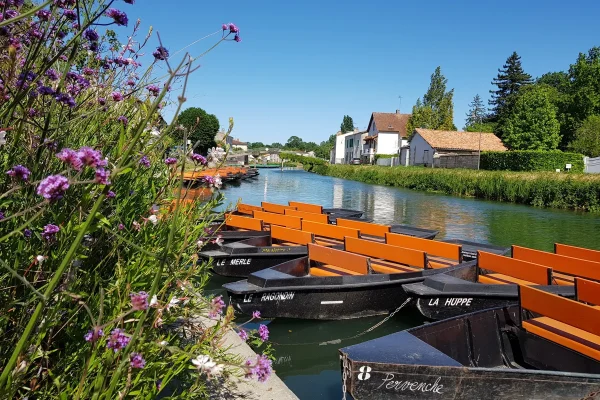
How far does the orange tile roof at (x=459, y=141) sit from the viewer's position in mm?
50178

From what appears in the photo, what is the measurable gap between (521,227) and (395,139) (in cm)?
5052

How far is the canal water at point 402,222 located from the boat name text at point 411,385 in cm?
154

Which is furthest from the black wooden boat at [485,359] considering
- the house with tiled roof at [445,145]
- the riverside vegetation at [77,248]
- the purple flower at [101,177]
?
the house with tiled roof at [445,145]

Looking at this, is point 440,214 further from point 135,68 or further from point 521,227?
point 135,68

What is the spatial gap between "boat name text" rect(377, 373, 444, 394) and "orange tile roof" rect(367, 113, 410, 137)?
214ft

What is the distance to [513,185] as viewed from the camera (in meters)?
28.6

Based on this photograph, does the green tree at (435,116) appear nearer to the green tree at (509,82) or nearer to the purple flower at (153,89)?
the green tree at (509,82)

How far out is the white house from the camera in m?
67.7

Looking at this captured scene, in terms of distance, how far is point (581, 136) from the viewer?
4122 cm

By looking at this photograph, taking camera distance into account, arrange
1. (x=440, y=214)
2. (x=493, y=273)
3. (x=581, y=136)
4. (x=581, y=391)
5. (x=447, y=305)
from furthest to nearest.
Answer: (x=581, y=136) < (x=440, y=214) < (x=493, y=273) < (x=447, y=305) < (x=581, y=391)

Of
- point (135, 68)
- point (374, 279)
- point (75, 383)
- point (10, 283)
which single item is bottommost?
point (374, 279)

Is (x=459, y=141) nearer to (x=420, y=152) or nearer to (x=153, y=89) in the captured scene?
(x=420, y=152)

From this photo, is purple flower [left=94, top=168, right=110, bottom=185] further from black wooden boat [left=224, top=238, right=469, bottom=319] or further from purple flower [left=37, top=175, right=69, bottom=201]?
black wooden boat [left=224, top=238, right=469, bottom=319]

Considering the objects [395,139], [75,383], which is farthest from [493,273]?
[395,139]
